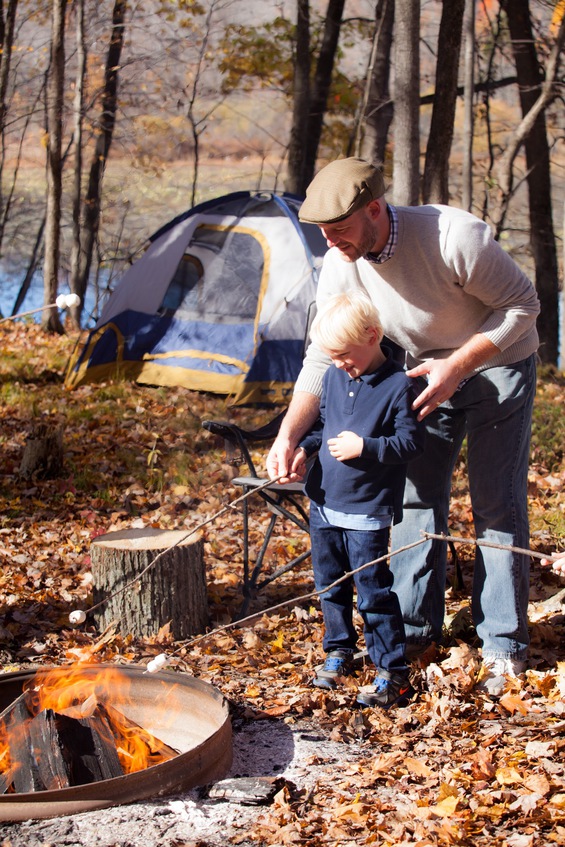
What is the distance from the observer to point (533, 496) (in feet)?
20.2

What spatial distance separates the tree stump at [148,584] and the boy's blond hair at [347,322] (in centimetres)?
153

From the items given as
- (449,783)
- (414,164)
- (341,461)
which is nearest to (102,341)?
(414,164)

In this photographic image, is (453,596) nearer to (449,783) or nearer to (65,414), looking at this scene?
(449,783)

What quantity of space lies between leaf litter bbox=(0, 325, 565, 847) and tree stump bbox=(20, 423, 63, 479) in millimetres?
105

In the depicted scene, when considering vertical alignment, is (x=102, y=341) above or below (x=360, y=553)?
above

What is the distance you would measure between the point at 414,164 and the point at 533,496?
3.37 meters

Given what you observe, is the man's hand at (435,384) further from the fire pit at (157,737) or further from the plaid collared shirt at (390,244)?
the fire pit at (157,737)

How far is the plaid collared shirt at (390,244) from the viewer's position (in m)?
3.26

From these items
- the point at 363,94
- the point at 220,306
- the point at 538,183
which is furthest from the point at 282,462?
the point at 363,94

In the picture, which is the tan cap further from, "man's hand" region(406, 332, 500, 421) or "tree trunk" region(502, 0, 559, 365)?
"tree trunk" region(502, 0, 559, 365)

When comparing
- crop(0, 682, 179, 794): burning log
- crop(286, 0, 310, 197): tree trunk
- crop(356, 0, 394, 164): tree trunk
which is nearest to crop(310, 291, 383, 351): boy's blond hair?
crop(0, 682, 179, 794): burning log

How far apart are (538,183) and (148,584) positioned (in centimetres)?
1110

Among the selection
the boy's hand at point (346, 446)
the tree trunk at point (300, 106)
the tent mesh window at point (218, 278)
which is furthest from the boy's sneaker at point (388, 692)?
the tree trunk at point (300, 106)

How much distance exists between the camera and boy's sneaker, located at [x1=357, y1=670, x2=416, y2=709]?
3.41 meters
